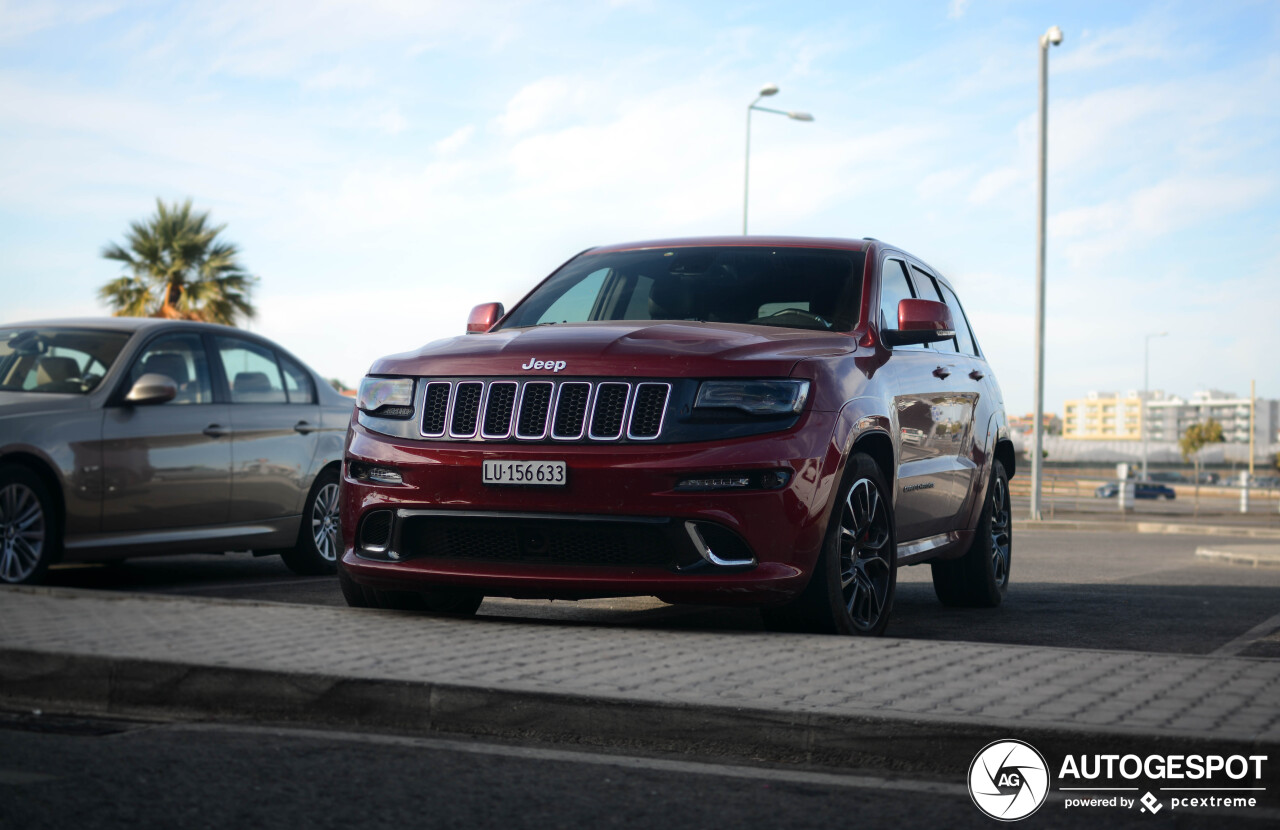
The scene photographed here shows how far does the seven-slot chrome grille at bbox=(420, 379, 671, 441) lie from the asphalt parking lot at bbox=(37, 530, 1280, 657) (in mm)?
850

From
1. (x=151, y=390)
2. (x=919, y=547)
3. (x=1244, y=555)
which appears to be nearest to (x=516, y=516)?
(x=919, y=547)

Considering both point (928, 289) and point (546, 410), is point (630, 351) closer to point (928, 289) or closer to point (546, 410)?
point (546, 410)

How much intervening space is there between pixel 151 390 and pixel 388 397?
2.84 meters

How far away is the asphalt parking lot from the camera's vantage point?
22.3 feet

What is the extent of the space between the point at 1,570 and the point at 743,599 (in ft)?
14.0

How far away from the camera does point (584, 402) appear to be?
216 inches

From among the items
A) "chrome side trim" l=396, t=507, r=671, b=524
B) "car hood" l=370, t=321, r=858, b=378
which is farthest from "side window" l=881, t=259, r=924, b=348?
"chrome side trim" l=396, t=507, r=671, b=524

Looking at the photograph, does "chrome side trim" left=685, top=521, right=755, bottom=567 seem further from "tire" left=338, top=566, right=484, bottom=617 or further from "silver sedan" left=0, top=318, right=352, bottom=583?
"silver sedan" left=0, top=318, right=352, bottom=583

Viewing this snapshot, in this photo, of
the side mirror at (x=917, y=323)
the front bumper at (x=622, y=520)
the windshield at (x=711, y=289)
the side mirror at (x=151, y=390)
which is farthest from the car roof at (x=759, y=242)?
the side mirror at (x=151, y=390)

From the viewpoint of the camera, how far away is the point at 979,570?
824cm

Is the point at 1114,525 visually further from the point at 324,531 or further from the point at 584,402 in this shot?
the point at 584,402

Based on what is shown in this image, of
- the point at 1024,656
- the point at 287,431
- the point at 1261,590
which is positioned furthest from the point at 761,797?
the point at 1261,590

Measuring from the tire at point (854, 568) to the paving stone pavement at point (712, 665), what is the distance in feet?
0.97

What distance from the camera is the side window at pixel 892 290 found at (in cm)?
675
